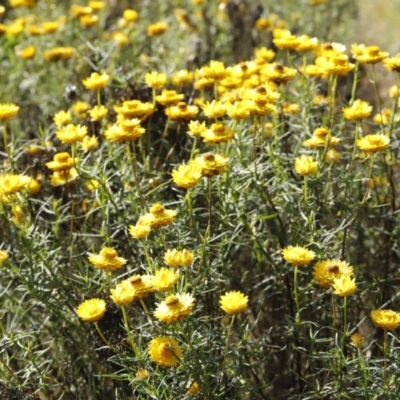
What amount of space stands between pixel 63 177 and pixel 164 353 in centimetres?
89

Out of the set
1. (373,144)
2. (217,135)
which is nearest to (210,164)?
(217,135)

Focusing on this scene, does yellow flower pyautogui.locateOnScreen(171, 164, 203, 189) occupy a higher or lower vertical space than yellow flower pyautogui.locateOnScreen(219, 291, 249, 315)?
higher

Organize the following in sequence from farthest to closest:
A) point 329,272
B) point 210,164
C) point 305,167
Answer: point 305,167 < point 210,164 < point 329,272

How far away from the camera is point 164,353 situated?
2.04 metres

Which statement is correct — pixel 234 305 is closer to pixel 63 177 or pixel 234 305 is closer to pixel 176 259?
pixel 176 259

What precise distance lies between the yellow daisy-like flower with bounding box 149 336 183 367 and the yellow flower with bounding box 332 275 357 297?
0.45m

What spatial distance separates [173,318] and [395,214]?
1.24m

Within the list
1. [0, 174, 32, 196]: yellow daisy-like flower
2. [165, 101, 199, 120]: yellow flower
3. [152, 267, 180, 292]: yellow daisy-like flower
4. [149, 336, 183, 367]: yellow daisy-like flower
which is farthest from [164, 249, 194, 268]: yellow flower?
[165, 101, 199, 120]: yellow flower

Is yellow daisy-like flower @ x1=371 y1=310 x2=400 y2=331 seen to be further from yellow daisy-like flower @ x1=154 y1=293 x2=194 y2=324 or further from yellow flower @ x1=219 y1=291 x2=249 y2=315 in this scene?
yellow daisy-like flower @ x1=154 y1=293 x2=194 y2=324

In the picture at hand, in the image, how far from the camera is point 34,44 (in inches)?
189

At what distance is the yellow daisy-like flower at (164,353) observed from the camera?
2039 millimetres

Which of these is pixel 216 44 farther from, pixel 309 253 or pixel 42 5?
pixel 309 253

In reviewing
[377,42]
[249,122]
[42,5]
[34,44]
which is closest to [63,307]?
[249,122]

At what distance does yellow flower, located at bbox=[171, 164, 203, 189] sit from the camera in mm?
2205
